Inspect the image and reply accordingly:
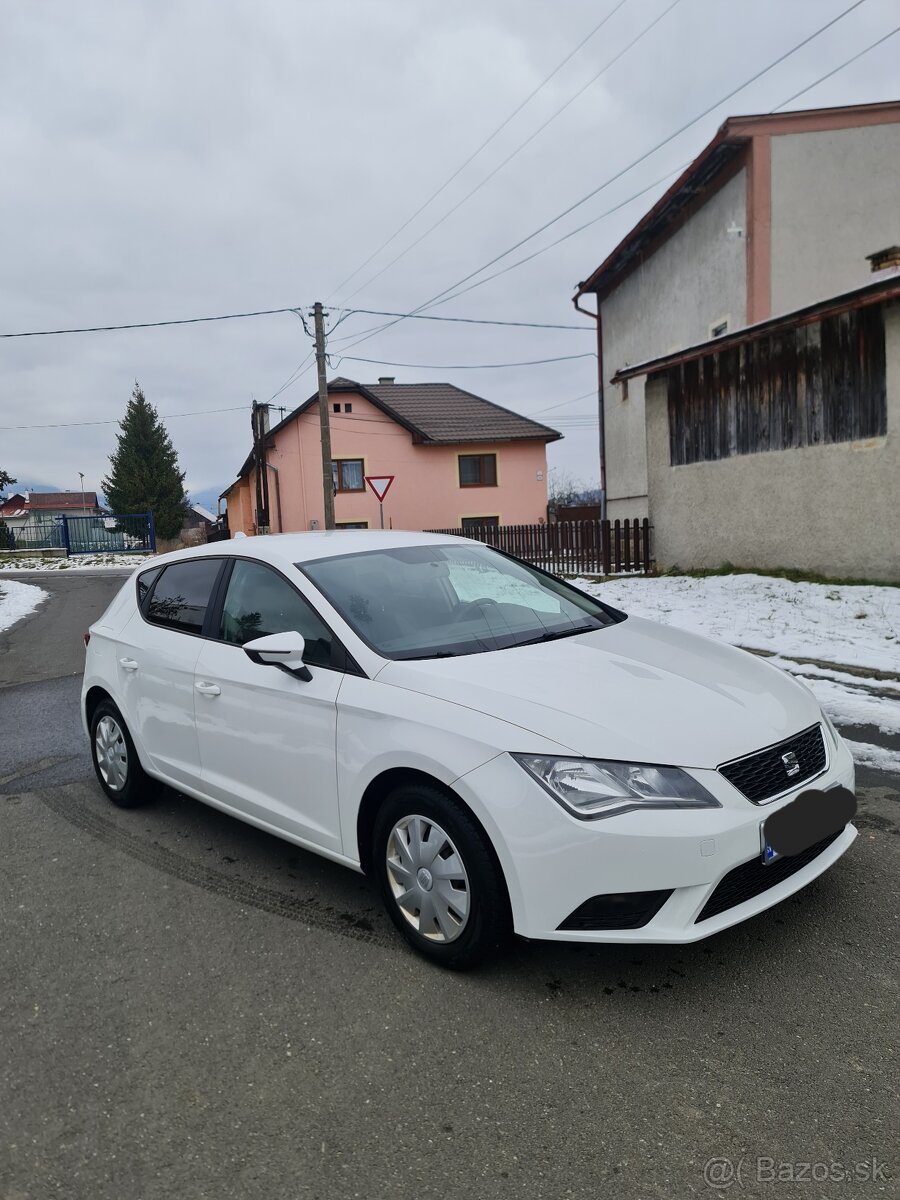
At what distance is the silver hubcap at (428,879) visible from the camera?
285 centimetres

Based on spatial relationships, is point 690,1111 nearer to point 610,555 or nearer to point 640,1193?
point 640,1193

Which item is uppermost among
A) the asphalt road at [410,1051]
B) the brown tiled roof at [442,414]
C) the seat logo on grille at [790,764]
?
the brown tiled roof at [442,414]

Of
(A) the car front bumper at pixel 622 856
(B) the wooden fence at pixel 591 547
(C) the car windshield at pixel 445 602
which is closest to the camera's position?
(A) the car front bumper at pixel 622 856

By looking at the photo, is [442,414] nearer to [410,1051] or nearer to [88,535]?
[88,535]

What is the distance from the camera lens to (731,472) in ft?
43.8

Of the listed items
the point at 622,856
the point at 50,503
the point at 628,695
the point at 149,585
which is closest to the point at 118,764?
the point at 149,585

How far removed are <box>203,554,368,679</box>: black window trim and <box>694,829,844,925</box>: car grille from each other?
55.7 inches

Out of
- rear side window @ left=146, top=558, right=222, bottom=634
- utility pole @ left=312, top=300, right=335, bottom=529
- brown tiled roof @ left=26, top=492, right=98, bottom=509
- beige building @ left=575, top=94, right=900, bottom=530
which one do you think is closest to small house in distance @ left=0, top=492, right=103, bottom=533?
brown tiled roof @ left=26, top=492, right=98, bottom=509

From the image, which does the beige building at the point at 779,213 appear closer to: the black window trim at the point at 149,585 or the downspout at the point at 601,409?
the downspout at the point at 601,409

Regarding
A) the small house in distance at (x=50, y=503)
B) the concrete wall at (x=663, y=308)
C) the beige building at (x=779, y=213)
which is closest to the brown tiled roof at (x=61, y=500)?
the small house in distance at (x=50, y=503)

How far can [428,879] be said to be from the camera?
293 cm

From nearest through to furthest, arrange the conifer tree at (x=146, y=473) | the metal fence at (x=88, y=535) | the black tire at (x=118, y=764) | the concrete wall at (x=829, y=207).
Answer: the black tire at (x=118, y=764) < the concrete wall at (x=829, y=207) < the metal fence at (x=88, y=535) < the conifer tree at (x=146, y=473)

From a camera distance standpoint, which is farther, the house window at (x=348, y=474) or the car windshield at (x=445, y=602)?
the house window at (x=348, y=474)

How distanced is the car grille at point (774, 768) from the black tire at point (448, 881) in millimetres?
809
